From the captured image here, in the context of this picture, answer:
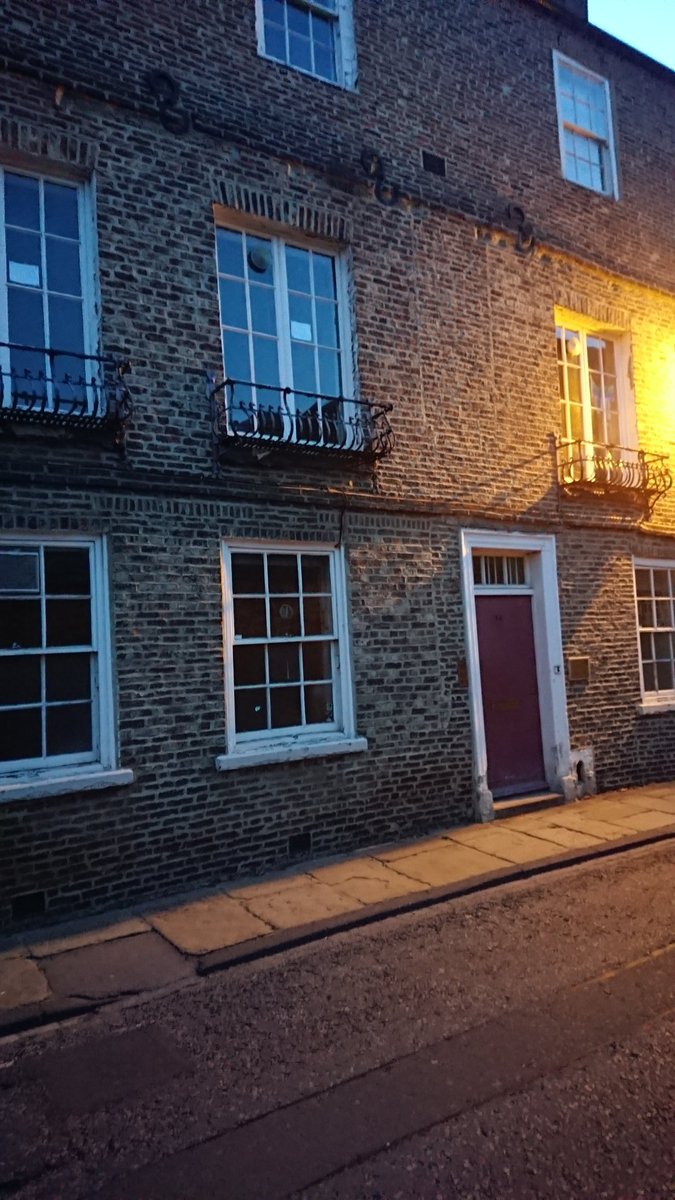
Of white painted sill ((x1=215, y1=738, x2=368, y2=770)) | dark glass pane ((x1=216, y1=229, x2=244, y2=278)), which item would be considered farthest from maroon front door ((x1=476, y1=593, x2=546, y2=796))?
dark glass pane ((x1=216, y1=229, x2=244, y2=278))

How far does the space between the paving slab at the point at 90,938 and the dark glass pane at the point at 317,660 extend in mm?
2761

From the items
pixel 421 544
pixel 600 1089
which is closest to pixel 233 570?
pixel 421 544

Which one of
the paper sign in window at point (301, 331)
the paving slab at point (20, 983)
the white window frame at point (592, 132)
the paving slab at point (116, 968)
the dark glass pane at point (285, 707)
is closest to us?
the paving slab at point (20, 983)

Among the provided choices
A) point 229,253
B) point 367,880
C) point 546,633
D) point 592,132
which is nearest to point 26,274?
point 229,253

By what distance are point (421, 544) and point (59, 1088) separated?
5952mm

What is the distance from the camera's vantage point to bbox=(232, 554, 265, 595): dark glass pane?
7.32 metres

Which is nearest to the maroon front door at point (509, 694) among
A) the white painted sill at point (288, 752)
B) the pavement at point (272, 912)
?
the pavement at point (272, 912)

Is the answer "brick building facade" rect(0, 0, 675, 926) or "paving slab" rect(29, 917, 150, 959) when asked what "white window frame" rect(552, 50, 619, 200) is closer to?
"brick building facade" rect(0, 0, 675, 926)

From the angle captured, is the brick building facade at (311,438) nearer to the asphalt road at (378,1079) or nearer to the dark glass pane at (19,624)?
the dark glass pane at (19,624)

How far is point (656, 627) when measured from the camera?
1091cm

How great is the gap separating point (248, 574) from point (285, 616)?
1.85 feet

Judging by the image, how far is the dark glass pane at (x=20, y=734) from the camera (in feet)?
19.9

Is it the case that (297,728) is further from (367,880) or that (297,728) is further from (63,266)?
(63,266)

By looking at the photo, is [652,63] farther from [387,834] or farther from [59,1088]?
[59,1088]
